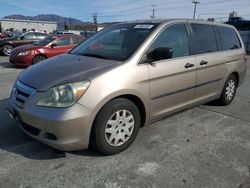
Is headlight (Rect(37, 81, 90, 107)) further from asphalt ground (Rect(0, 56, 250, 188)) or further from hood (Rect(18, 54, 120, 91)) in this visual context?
asphalt ground (Rect(0, 56, 250, 188))

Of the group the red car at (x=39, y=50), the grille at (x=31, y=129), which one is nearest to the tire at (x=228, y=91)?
the grille at (x=31, y=129)

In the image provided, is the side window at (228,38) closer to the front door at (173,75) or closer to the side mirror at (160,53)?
the front door at (173,75)

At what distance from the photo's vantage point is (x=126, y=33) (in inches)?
157

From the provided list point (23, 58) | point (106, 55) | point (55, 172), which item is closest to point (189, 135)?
point (106, 55)

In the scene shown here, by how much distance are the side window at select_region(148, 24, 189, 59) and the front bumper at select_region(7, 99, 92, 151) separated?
1.33 meters

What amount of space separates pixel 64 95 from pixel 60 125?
0.33 m

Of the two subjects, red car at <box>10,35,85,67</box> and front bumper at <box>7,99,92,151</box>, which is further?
red car at <box>10,35,85,67</box>

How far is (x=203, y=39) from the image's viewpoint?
177 inches

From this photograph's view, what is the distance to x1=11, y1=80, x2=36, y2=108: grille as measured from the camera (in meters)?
3.09

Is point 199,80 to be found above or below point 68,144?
above

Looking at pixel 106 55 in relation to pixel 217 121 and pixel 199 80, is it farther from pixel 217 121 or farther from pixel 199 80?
pixel 217 121

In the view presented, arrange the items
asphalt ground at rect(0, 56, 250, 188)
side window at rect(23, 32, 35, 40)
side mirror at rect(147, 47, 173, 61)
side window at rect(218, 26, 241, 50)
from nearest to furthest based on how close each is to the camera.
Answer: asphalt ground at rect(0, 56, 250, 188)
side mirror at rect(147, 47, 173, 61)
side window at rect(218, 26, 241, 50)
side window at rect(23, 32, 35, 40)

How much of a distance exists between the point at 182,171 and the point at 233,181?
1.76ft

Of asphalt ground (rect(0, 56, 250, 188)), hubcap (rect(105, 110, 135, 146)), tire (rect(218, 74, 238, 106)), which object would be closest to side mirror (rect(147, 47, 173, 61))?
hubcap (rect(105, 110, 135, 146))
